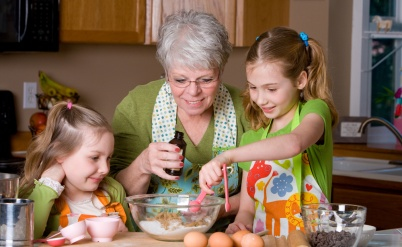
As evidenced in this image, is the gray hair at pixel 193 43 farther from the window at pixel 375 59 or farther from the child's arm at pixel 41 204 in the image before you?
the window at pixel 375 59

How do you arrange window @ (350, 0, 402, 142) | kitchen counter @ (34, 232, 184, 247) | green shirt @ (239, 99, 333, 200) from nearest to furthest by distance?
kitchen counter @ (34, 232, 184, 247), green shirt @ (239, 99, 333, 200), window @ (350, 0, 402, 142)

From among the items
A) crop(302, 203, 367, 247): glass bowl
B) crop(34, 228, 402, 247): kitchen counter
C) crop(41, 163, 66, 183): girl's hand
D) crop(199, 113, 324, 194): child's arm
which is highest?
crop(199, 113, 324, 194): child's arm

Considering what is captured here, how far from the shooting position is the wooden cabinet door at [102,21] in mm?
4488

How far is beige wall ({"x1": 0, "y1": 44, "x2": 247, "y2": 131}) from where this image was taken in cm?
467

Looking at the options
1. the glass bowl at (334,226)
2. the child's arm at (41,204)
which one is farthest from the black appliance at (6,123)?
the glass bowl at (334,226)

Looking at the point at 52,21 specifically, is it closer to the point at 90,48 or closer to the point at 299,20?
the point at 90,48

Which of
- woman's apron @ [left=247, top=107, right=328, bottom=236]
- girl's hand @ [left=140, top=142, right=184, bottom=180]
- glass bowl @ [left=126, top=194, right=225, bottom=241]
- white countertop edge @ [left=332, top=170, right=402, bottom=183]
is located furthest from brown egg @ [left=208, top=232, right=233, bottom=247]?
white countertop edge @ [left=332, top=170, right=402, bottom=183]

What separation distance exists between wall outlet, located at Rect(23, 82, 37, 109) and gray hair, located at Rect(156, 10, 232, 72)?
7.22 ft

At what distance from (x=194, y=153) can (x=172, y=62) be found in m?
0.35

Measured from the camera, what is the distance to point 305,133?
2338 mm

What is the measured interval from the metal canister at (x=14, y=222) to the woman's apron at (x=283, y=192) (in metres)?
0.87

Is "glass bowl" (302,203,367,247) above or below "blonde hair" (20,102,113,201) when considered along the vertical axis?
below

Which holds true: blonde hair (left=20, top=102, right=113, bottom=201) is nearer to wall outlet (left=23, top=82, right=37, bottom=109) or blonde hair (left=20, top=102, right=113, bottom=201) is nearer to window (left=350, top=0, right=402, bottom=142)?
wall outlet (left=23, top=82, right=37, bottom=109)

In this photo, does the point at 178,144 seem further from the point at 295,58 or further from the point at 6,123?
the point at 6,123
